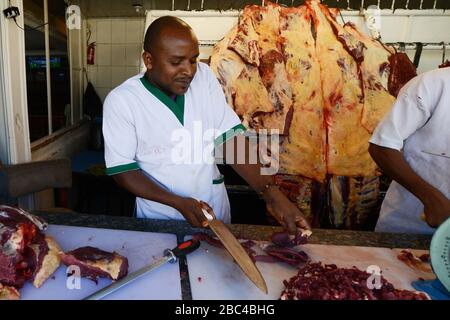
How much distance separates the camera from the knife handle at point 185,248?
1420mm

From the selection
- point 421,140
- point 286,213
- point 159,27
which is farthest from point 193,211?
point 421,140

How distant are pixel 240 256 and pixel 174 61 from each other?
2.80ft

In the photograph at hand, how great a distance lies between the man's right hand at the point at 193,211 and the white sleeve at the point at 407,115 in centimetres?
90

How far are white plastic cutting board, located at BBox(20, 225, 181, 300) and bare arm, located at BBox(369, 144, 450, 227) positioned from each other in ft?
3.36

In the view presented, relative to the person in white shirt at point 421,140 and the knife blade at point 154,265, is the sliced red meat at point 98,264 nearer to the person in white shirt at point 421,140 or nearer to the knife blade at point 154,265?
the knife blade at point 154,265

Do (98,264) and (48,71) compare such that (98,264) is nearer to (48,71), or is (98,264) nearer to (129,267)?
(129,267)

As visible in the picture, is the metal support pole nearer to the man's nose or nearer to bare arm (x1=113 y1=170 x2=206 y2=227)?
bare arm (x1=113 y1=170 x2=206 y2=227)

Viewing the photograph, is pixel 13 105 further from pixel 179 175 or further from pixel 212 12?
pixel 212 12

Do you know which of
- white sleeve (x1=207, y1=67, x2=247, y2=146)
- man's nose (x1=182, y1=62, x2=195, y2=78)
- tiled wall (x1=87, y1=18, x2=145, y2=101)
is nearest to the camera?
man's nose (x1=182, y1=62, x2=195, y2=78)

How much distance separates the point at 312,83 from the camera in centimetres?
289

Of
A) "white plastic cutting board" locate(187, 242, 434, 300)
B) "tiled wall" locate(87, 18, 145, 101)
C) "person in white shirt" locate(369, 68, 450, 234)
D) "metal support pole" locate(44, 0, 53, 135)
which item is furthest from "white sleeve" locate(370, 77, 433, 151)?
"tiled wall" locate(87, 18, 145, 101)

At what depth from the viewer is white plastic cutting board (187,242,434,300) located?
1.26 metres

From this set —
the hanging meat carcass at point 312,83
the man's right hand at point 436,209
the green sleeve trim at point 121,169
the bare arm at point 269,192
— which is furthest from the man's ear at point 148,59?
the man's right hand at point 436,209

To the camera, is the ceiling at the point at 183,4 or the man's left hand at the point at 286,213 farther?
the ceiling at the point at 183,4
